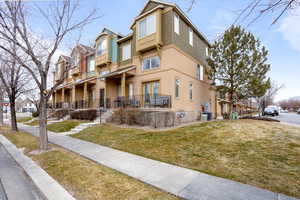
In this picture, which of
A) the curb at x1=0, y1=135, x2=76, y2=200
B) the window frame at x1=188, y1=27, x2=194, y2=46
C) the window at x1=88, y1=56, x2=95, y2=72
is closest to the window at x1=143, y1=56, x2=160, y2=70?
the window frame at x1=188, y1=27, x2=194, y2=46

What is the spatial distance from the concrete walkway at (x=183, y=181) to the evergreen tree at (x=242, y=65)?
1171 centimetres

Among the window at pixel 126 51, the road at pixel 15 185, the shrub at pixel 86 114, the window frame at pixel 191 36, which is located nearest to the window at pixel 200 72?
the window frame at pixel 191 36

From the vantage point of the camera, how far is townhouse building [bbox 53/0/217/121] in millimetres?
12828

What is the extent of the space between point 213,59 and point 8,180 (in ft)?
52.6

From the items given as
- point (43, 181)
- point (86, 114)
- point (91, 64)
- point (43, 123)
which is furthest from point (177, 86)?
point (91, 64)

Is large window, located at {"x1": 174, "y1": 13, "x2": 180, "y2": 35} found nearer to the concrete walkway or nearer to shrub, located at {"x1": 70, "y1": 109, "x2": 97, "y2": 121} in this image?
shrub, located at {"x1": 70, "y1": 109, "x2": 97, "y2": 121}

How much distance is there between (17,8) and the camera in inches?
246

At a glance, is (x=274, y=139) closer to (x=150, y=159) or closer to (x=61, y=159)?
(x=150, y=159)

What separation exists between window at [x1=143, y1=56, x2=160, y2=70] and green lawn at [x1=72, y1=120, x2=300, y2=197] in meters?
7.57

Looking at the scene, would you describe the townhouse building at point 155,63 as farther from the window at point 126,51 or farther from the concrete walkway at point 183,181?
the concrete walkway at point 183,181

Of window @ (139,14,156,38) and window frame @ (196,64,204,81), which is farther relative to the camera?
window frame @ (196,64,204,81)

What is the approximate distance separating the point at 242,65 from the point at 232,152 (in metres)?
9.85

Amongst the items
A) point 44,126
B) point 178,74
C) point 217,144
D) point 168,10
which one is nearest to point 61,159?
point 44,126

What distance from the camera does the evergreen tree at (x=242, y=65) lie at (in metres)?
12.7
